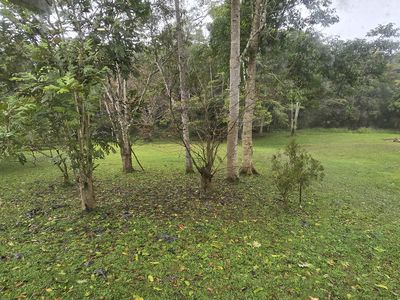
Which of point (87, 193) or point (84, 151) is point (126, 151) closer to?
point (87, 193)

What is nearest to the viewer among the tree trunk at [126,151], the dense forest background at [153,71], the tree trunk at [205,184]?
the dense forest background at [153,71]

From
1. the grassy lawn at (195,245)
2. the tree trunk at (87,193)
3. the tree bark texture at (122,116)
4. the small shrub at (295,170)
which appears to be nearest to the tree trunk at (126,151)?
the tree bark texture at (122,116)

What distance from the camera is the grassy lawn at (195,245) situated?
8.68 ft

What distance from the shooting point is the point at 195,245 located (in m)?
3.43

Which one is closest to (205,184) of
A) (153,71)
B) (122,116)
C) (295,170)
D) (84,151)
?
(295,170)

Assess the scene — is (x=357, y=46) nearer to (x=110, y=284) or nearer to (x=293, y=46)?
(x=293, y=46)

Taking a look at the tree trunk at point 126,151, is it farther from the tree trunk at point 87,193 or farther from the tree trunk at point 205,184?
the tree trunk at point 87,193

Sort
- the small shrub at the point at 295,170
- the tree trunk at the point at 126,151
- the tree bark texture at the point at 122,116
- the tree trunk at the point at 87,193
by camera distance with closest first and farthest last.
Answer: the tree trunk at the point at 87,193 < the small shrub at the point at 295,170 < the tree bark texture at the point at 122,116 < the tree trunk at the point at 126,151

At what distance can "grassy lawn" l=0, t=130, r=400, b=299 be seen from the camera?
2645mm

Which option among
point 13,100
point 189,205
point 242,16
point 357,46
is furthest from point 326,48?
point 13,100

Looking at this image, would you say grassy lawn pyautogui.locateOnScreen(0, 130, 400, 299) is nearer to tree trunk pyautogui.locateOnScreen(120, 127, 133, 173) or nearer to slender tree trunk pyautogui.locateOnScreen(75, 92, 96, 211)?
slender tree trunk pyautogui.locateOnScreen(75, 92, 96, 211)

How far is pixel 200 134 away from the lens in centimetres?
539

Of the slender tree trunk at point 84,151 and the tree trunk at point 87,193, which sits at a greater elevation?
the slender tree trunk at point 84,151

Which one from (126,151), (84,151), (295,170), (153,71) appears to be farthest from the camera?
(153,71)
